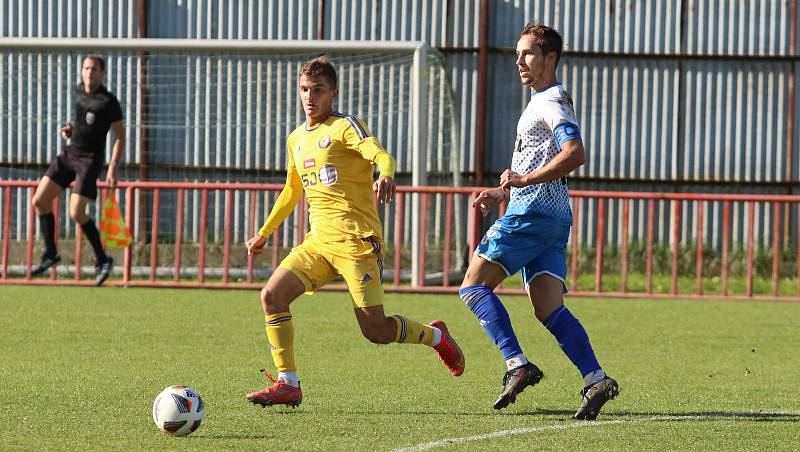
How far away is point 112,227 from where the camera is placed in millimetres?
14469

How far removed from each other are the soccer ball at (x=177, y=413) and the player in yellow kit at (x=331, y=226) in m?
0.99

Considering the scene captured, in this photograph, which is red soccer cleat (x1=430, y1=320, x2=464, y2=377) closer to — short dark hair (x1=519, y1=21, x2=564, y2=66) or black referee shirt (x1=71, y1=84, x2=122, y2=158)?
short dark hair (x1=519, y1=21, x2=564, y2=66)

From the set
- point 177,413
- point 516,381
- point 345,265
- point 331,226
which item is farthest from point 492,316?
point 177,413

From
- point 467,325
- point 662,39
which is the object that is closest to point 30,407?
point 467,325

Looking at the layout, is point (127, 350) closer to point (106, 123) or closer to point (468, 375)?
point (468, 375)

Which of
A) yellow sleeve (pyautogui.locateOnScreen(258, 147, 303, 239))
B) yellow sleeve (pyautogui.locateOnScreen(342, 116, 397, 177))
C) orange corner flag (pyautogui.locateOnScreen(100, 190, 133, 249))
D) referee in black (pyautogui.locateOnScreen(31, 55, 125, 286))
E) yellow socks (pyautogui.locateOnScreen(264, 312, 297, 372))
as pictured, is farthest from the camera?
orange corner flag (pyautogui.locateOnScreen(100, 190, 133, 249))

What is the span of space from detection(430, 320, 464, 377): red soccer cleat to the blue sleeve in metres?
1.52

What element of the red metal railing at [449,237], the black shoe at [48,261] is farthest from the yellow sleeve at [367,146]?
the red metal railing at [449,237]

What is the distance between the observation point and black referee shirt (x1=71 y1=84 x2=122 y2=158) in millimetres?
13352

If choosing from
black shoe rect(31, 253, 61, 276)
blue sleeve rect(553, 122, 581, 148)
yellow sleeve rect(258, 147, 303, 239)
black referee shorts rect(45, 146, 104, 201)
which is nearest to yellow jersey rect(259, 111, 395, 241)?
yellow sleeve rect(258, 147, 303, 239)

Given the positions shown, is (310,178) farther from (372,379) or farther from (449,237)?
(449,237)

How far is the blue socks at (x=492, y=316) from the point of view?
667 cm

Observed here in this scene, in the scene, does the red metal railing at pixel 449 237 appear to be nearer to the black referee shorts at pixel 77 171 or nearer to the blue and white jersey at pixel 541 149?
the black referee shorts at pixel 77 171

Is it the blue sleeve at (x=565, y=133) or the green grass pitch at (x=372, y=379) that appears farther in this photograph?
the blue sleeve at (x=565, y=133)
